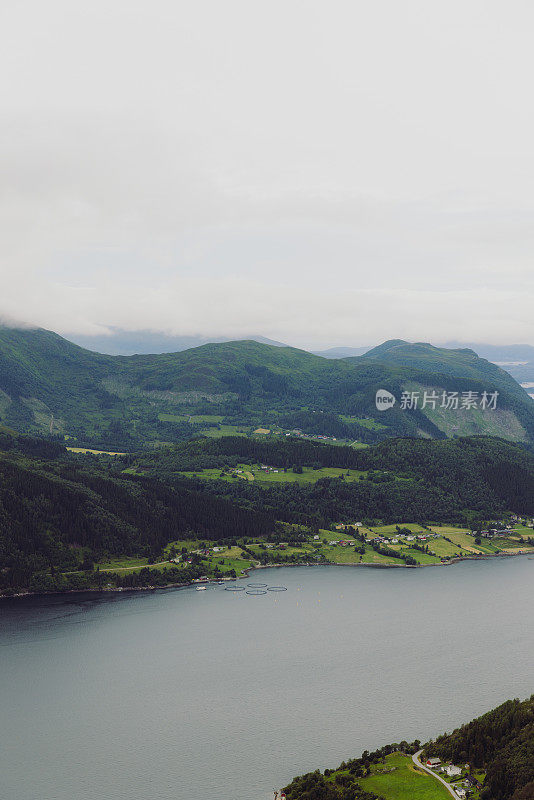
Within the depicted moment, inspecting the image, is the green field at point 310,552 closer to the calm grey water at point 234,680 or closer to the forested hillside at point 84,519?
the forested hillside at point 84,519

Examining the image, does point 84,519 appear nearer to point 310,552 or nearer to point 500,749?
point 310,552

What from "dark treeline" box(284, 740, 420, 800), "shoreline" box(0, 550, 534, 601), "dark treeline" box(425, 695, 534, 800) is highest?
"dark treeline" box(425, 695, 534, 800)

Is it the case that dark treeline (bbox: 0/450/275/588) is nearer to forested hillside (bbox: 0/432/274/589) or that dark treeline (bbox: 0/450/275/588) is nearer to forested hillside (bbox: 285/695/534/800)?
forested hillside (bbox: 0/432/274/589)

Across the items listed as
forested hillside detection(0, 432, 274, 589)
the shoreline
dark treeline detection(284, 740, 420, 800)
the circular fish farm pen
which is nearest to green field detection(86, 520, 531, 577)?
the shoreline

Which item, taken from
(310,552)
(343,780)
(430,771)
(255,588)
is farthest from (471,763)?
(310,552)

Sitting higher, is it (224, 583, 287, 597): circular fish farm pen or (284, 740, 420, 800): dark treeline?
(284, 740, 420, 800): dark treeline
